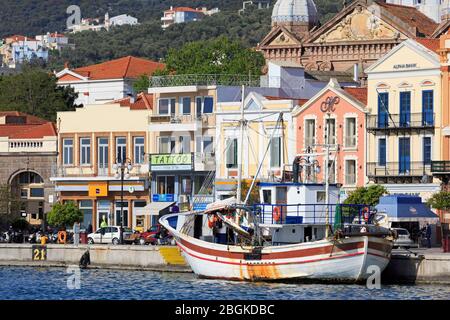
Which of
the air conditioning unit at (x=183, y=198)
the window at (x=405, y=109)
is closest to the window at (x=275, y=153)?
the air conditioning unit at (x=183, y=198)

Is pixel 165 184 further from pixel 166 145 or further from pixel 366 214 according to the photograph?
pixel 366 214

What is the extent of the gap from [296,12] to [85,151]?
4910 cm

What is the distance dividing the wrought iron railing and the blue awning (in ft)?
22.9

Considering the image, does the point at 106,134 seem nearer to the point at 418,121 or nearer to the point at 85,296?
the point at 418,121

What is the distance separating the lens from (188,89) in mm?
85562

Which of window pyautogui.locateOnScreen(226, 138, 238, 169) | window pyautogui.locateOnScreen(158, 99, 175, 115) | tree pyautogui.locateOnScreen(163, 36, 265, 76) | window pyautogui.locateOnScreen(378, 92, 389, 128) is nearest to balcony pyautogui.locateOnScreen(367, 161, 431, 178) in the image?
window pyautogui.locateOnScreen(378, 92, 389, 128)

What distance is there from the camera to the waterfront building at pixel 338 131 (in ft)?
254

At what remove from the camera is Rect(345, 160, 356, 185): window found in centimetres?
7779

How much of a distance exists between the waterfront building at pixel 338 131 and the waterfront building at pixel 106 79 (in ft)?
233

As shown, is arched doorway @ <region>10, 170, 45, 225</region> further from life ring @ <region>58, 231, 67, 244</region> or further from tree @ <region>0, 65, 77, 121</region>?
tree @ <region>0, 65, 77, 121</region>

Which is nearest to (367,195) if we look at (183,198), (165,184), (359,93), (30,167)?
(359,93)

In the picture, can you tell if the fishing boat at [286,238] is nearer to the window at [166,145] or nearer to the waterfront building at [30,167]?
the window at [166,145]

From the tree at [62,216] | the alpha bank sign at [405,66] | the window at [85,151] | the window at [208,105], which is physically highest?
the alpha bank sign at [405,66]

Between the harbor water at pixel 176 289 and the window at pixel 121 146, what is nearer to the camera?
the harbor water at pixel 176 289
